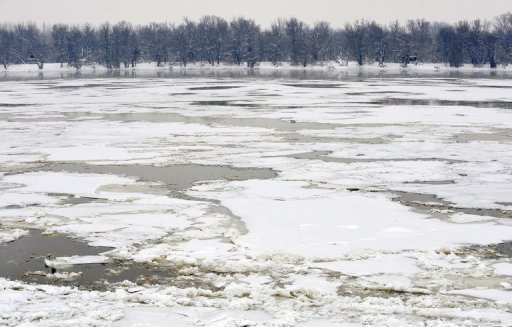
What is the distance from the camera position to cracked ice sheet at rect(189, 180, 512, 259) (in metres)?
8.46

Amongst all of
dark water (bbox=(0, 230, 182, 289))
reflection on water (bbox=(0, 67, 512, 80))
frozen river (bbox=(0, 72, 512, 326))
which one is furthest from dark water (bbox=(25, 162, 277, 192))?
reflection on water (bbox=(0, 67, 512, 80))

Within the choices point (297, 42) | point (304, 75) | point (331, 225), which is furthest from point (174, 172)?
point (297, 42)

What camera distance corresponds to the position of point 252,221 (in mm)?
9750

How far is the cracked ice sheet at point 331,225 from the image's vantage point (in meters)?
8.46

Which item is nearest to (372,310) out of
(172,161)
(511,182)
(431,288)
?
(431,288)

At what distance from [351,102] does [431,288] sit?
25435 mm

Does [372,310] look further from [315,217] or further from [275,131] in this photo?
[275,131]

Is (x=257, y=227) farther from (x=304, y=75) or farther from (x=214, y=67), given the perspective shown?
(x=214, y=67)

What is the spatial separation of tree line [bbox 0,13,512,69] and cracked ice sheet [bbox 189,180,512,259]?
9334 cm

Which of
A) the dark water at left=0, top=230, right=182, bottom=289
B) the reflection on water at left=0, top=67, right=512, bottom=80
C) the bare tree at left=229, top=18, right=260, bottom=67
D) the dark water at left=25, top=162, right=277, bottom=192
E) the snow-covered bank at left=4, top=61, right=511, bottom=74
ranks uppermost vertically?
the bare tree at left=229, top=18, right=260, bottom=67

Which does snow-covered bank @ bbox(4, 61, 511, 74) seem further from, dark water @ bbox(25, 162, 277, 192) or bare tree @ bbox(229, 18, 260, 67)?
dark water @ bbox(25, 162, 277, 192)

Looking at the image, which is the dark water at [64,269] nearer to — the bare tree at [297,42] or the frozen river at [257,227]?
the frozen river at [257,227]

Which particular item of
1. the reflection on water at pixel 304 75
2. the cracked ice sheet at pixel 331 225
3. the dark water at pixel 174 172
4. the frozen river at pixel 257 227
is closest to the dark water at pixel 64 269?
the frozen river at pixel 257 227

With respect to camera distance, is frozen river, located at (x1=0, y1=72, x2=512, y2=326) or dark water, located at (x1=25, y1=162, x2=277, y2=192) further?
dark water, located at (x1=25, y1=162, x2=277, y2=192)
